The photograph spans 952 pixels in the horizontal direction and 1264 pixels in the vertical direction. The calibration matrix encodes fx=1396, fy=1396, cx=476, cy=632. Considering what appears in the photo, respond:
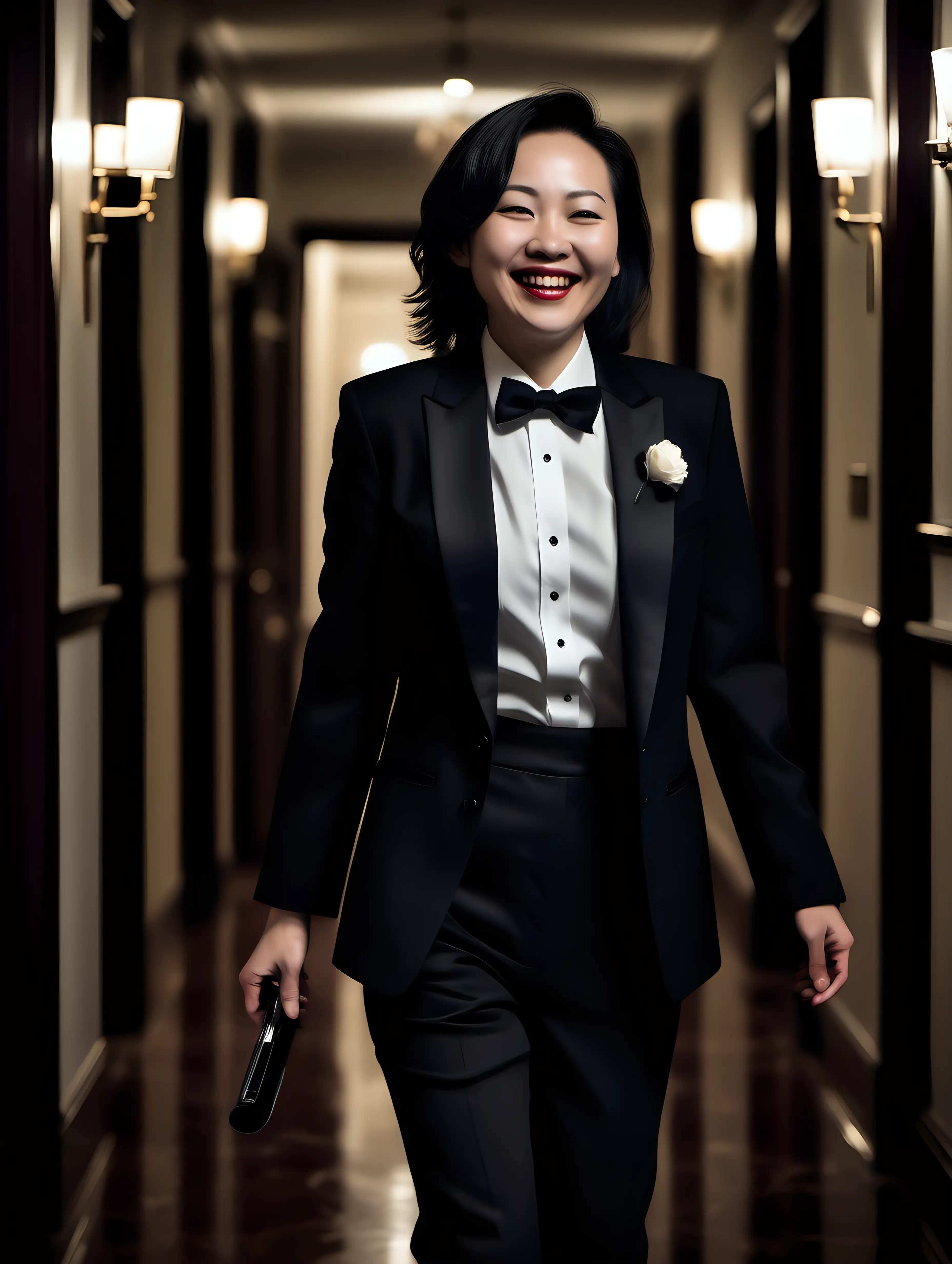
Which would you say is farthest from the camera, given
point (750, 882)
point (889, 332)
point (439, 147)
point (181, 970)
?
Answer: point (439, 147)

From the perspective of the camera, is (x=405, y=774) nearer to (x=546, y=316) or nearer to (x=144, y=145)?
(x=546, y=316)

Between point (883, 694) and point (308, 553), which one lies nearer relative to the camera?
point (883, 694)

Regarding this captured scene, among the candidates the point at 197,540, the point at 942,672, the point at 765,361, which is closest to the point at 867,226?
the point at 942,672

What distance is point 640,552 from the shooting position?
1.46 metres

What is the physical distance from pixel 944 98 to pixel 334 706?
4.68 ft

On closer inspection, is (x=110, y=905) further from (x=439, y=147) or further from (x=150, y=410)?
(x=439, y=147)

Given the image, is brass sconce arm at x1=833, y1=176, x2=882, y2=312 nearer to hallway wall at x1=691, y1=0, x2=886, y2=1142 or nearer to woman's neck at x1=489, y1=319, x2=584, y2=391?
hallway wall at x1=691, y1=0, x2=886, y2=1142

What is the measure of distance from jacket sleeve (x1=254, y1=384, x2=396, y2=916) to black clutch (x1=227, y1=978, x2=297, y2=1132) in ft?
0.36

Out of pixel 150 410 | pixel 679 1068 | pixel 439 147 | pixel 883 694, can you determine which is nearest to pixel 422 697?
pixel 883 694

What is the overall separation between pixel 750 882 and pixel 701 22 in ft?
9.72

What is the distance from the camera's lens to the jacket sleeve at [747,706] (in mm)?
1547

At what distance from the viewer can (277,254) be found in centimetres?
554

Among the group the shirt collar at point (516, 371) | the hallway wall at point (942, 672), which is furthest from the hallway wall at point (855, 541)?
the shirt collar at point (516, 371)

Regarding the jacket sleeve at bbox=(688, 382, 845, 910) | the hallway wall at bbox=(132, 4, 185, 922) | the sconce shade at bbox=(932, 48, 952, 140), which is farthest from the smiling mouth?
the hallway wall at bbox=(132, 4, 185, 922)
